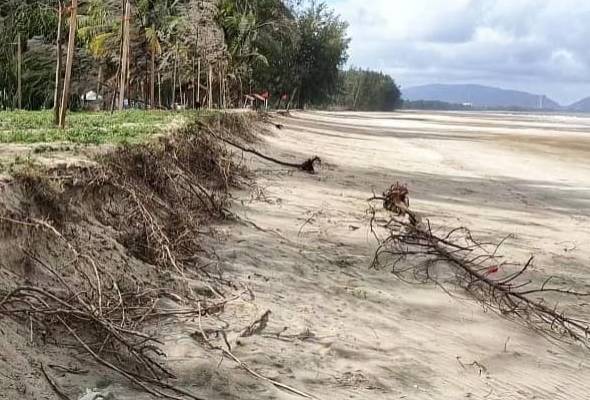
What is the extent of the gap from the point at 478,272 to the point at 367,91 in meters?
138

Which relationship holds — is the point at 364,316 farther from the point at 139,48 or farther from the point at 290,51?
the point at 290,51

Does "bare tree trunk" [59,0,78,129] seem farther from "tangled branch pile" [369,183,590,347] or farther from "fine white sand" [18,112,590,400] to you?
"tangled branch pile" [369,183,590,347]

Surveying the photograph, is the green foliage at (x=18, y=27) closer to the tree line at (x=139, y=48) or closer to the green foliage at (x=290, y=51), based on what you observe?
the tree line at (x=139, y=48)

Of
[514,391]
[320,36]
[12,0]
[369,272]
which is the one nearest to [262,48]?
[12,0]

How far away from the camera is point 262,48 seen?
3759 cm

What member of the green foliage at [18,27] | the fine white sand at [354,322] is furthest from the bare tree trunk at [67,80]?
the green foliage at [18,27]

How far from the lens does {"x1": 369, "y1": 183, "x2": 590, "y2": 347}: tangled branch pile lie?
5.57 meters

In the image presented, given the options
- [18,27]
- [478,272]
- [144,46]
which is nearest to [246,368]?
[478,272]

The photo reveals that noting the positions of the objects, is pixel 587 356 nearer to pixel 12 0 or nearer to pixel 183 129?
pixel 183 129

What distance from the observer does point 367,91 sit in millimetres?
142750

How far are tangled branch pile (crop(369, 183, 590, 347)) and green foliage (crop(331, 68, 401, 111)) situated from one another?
119486 millimetres

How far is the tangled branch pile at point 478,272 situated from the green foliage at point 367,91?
11949cm

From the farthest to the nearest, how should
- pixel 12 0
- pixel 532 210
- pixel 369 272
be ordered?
pixel 12 0
pixel 532 210
pixel 369 272

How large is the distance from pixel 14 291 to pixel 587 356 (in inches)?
146
